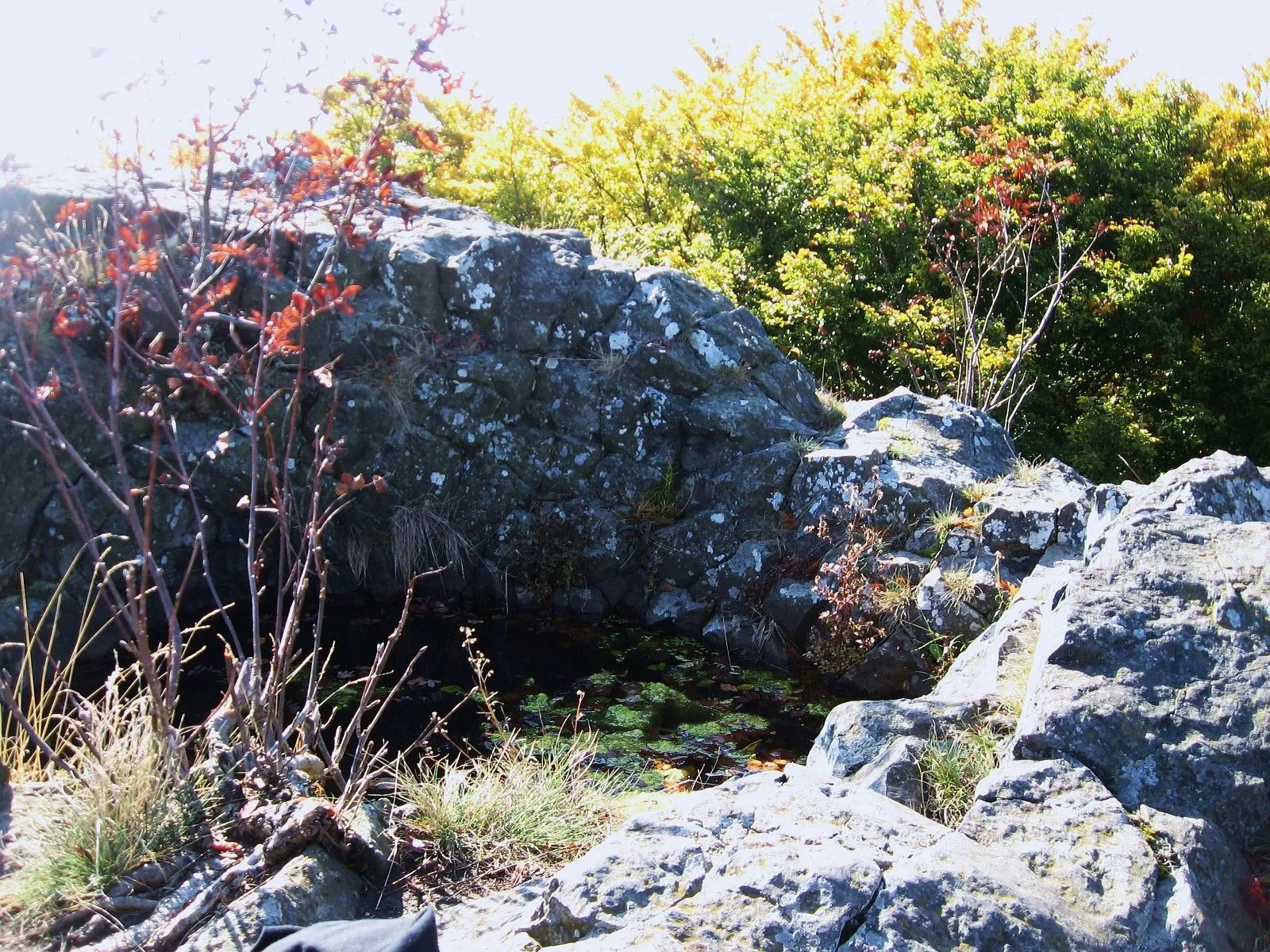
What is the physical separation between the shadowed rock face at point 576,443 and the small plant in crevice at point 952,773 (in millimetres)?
3154

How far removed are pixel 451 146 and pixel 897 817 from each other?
1239 centimetres

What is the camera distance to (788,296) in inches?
423

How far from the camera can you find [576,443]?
8086 mm

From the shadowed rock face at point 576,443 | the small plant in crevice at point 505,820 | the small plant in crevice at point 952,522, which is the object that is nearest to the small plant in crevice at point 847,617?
the shadowed rock face at point 576,443

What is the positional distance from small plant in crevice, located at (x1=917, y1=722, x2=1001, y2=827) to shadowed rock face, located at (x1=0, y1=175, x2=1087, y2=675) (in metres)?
3.15

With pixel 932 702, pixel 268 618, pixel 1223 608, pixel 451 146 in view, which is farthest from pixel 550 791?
pixel 451 146

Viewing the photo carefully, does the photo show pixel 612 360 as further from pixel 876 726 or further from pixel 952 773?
pixel 952 773

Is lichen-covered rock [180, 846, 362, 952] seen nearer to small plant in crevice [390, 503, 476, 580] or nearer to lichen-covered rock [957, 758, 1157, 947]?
lichen-covered rock [957, 758, 1157, 947]

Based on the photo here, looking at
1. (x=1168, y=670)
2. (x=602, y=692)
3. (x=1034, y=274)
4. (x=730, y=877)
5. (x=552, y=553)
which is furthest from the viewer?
(x=1034, y=274)

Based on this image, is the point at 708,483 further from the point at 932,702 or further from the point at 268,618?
the point at 932,702

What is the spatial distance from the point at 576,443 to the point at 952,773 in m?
4.65

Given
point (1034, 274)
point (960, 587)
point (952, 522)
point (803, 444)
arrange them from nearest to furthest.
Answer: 1. point (960, 587)
2. point (952, 522)
3. point (803, 444)
4. point (1034, 274)

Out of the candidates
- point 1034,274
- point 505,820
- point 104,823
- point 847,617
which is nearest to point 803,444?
point 847,617

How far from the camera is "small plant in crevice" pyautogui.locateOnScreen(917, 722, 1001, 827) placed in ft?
12.5
